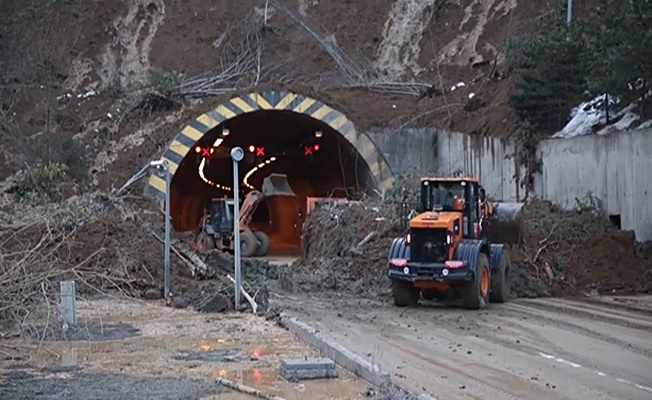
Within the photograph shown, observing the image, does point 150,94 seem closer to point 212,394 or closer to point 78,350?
point 78,350

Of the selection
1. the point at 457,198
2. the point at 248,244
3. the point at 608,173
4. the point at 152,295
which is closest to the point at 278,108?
the point at 248,244

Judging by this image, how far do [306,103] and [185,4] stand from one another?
58.4 ft

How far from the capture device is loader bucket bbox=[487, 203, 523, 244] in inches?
891

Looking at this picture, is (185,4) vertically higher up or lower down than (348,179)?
higher up

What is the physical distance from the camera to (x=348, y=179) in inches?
1551

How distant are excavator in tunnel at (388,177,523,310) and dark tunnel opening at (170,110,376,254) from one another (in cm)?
1359

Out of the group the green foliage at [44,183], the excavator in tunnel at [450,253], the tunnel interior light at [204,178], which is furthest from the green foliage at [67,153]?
the excavator in tunnel at [450,253]

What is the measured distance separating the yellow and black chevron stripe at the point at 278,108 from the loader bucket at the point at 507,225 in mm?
10359

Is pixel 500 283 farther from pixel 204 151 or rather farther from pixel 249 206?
pixel 204 151

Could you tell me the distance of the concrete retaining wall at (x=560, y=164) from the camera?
24.6 m

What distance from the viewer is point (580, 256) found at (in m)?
23.9

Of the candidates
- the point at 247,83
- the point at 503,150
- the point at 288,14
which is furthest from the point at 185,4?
the point at 503,150

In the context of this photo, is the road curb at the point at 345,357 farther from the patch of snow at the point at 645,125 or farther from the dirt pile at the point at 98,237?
the patch of snow at the point at 645,125

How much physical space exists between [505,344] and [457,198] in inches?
229
